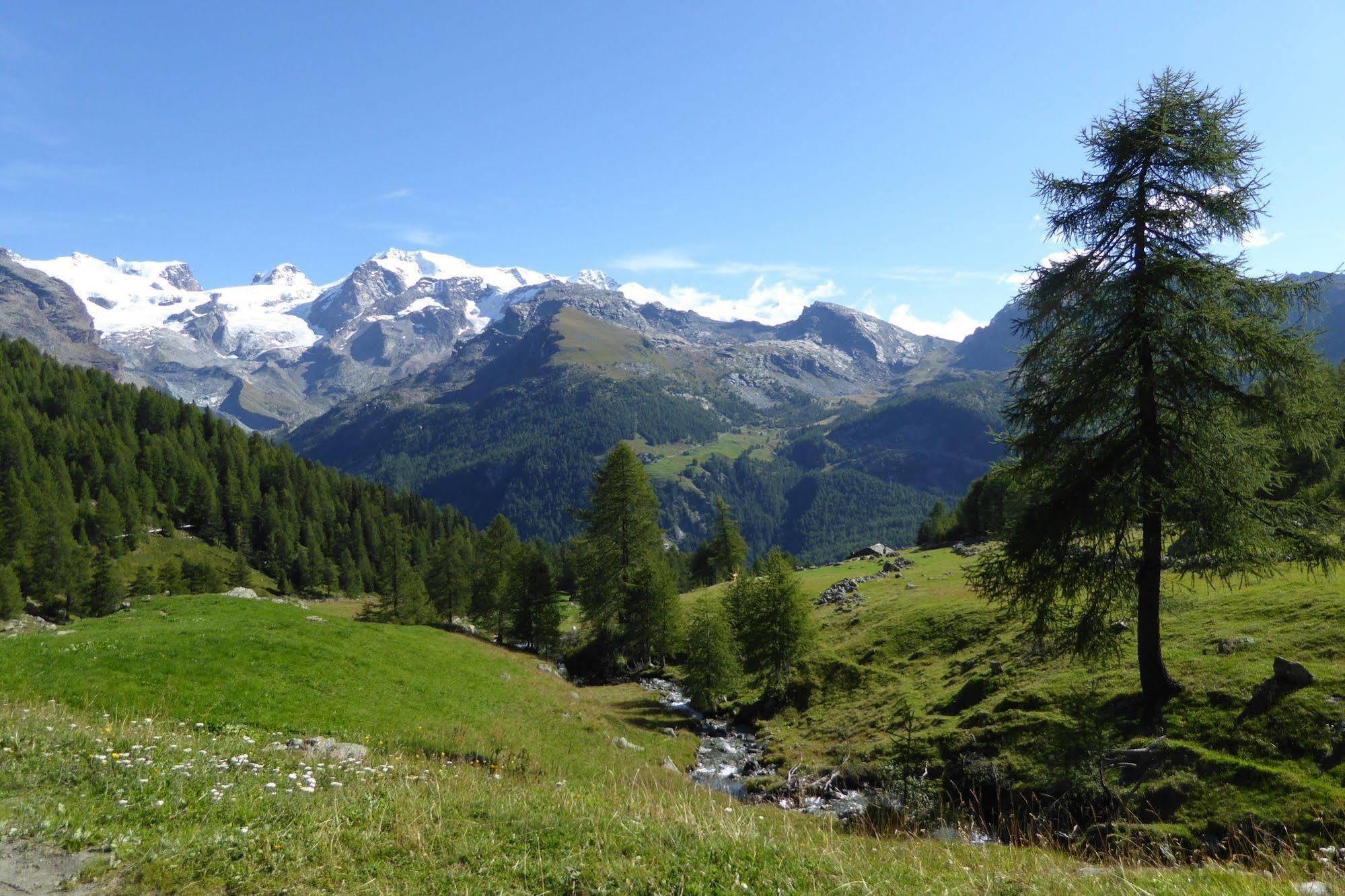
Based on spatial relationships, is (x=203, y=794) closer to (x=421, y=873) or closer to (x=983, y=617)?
(x=421, y=873)

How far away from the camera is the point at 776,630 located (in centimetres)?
3691

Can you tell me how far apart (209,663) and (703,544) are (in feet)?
259

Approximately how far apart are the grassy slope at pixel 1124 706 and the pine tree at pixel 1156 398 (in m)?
2.11

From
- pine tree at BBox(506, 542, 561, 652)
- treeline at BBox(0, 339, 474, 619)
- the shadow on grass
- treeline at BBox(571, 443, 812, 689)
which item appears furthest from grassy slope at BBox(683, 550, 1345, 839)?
treeline at BBox(0, 339, 474, 619)

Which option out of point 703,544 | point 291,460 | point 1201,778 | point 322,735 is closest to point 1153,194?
point 1201,778

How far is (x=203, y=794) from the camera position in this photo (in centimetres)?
908

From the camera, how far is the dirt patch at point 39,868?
6348 millimetres

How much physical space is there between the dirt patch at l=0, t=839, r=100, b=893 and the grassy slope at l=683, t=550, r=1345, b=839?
18978 mm

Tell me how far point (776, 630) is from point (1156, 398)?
24.8 meters

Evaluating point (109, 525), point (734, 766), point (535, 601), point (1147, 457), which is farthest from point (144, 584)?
point (1147, 457)

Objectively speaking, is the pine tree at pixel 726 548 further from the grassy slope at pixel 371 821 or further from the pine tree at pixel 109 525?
the pine tree at pixel 109 525

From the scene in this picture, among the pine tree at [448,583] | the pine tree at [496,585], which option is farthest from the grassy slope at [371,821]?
the pine tree at [448,583]

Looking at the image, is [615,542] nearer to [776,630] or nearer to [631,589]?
[631,589]

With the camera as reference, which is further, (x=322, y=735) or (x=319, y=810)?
(x=322, y=735)
